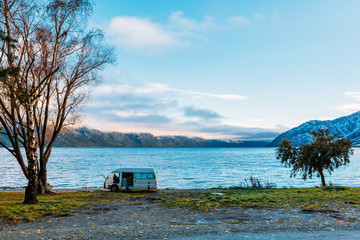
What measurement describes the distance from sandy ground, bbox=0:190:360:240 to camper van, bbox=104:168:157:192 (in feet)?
49.5

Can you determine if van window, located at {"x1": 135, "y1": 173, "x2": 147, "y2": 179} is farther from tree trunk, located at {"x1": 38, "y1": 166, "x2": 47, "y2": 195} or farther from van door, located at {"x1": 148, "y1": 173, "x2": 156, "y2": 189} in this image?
tree trunk, located at {"x1": 38, "y1": 166, "x2": 47, "y2": 195}

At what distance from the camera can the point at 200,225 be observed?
12.7 m

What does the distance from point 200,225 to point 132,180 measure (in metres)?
21.3

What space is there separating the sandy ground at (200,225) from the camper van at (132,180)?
15.1 m

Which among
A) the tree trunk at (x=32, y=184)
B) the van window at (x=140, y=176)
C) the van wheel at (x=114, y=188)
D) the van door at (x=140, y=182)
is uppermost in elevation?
the tree trunk at (x=32, y=184)

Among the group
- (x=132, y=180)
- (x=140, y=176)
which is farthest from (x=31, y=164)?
(x=140, y=176)

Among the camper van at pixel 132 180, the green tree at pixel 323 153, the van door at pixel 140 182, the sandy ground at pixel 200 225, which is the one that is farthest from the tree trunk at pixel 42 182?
the green tree at pixel 323 153

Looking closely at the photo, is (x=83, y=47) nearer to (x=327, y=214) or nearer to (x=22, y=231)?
(x=22, y=231)

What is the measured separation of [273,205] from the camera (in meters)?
18.5

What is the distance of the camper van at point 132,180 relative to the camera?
107 ft

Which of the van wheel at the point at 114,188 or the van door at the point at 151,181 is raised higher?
the van door at the point at 151,181

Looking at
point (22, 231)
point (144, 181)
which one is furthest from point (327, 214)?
point (144, 181)

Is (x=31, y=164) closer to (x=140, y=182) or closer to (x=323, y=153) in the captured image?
(x=140, y=182)

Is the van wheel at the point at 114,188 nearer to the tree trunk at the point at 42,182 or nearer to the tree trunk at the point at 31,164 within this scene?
the tree trunk at the point at 42,182
